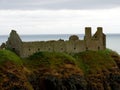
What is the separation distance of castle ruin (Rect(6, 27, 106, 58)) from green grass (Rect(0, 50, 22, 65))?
4302 mm

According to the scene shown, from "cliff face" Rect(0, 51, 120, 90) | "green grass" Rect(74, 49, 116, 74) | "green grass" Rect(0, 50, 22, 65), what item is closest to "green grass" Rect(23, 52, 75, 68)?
"cliff face" Rect(0, 51, 120, 90)

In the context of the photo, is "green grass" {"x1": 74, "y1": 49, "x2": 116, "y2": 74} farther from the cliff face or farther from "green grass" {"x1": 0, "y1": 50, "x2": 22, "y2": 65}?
"green grass" {"x1": 0, "y1": 50, "x2": 22, "y2": 65}

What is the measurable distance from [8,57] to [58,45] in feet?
45.0

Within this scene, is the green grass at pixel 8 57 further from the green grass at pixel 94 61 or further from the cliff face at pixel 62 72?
the green grass at pixel 94 61

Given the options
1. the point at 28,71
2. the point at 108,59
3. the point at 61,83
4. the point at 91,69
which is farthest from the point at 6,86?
the point at 108,59

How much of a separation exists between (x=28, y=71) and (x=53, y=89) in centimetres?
569

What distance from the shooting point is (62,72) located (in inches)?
3457

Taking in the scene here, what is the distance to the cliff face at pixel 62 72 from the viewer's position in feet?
267

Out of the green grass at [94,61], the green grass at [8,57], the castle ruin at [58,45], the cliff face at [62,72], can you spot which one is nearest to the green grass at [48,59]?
the cliff face at [62,72]

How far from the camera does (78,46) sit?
99.2m

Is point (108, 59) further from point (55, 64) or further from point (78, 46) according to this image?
point (55, 64)

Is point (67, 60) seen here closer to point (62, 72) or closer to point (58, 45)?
point (62, 72)

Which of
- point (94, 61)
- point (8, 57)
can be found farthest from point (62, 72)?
point (94, 61)

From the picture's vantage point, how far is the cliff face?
→ 3201 inches
